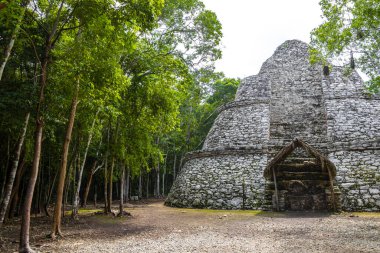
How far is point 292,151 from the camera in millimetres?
11922

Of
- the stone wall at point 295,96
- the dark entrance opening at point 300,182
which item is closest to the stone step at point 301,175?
the dark entrance opening at point 300,182

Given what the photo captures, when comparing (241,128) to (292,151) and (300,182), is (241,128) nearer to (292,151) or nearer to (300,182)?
(292,151)

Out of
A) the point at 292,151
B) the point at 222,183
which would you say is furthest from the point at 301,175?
the point at 222,183

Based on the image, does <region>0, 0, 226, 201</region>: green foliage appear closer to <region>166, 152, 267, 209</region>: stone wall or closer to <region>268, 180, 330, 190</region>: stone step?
<region>166, 152, 267, 209</region>: stone wall

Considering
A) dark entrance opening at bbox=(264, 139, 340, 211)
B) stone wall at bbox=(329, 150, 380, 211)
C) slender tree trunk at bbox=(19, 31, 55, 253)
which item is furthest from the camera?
dark entrance opening at bbox=(264, 139, 340, 211)

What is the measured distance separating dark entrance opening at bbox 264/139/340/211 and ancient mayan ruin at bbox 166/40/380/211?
4 cm

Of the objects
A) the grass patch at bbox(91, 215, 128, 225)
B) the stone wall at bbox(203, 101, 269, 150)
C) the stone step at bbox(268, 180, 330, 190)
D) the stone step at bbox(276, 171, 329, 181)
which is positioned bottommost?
the grass patch at bbox(91, 215, 128, 225)

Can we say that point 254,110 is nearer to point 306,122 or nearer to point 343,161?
point 306,122

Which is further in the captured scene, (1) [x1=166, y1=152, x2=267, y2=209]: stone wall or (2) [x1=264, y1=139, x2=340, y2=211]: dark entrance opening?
(1) [x1=166, y1=152, x2=267, y2=209]: stone wall

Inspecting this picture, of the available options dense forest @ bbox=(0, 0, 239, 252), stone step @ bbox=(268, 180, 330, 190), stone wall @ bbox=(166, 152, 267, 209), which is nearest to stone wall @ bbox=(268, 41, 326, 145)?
stone wall @ bbox=(166, 152, 267, 209)

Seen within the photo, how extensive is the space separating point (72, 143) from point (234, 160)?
7.46 m

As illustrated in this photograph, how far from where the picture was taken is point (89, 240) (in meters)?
6.59

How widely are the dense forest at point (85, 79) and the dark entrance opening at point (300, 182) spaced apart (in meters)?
4.24

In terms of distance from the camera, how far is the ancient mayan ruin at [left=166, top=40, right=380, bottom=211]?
442 inches
